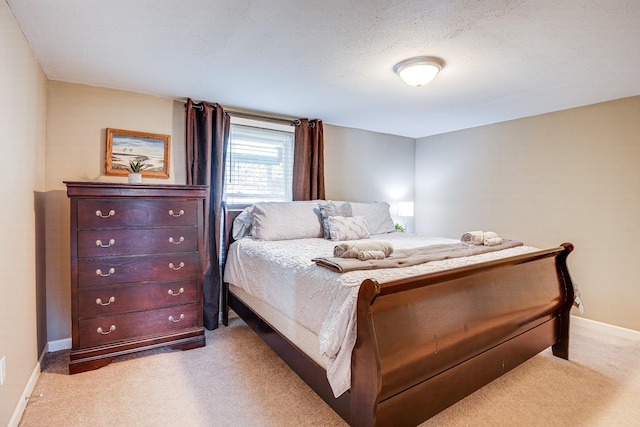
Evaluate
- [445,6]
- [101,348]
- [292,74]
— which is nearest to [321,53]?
[292,74]

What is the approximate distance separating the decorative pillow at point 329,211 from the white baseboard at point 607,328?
2562mm

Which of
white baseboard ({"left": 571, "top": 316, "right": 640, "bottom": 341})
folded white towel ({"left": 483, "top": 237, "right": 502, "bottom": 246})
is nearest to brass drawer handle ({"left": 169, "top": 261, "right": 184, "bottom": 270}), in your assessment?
folded white towel ({"left": 483, "top": 237, "right": 502, "bottom": 246})

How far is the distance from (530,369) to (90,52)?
3.77 metres

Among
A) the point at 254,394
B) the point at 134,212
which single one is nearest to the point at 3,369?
the point at 134,212

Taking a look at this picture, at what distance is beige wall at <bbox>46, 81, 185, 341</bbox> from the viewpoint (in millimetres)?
2604

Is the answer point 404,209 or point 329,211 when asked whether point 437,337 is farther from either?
point 404,209

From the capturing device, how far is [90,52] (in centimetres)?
216

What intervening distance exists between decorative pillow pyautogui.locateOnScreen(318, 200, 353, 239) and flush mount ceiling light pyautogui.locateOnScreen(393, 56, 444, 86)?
4.78ft

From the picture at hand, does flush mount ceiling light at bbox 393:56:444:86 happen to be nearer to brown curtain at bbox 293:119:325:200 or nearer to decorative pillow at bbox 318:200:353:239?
decorative pillow at bbox 318:200:353:239

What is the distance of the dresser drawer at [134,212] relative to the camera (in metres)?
2.26

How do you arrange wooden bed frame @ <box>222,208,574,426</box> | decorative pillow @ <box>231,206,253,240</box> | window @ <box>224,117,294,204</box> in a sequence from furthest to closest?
window @ <box>224,117,294,204</box>
decorative pillow @ <box>231,206,253,240</box>
wooden bed frame @ <box>222,208,574,426</box>

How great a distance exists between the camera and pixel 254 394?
201 centimetres

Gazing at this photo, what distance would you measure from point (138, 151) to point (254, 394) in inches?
90.9

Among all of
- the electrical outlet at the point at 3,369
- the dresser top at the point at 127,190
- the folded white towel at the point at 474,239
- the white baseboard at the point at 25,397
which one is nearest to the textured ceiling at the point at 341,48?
the dresser top at the point at 127,190
